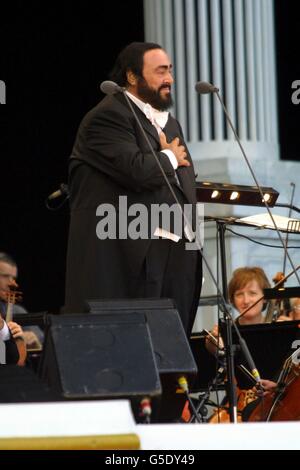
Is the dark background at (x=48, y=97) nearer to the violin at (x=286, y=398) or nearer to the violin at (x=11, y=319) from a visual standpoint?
the violin at (x=11, y=319)

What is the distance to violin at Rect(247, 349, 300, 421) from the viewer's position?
4.93 m

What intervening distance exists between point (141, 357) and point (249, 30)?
539cm

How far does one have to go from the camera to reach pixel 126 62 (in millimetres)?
5680

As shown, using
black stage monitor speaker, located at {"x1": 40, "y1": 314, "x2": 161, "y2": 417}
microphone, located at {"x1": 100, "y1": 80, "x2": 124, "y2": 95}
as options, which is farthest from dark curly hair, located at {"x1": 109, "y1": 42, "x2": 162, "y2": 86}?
black stage monitor speaker, located at {"x1": 40, "y1": 314, "x2": 161, "y2": 417}

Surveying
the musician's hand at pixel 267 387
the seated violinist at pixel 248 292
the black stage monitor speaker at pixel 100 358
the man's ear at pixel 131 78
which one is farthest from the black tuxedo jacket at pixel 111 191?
the seated violinist at pixel 248 292

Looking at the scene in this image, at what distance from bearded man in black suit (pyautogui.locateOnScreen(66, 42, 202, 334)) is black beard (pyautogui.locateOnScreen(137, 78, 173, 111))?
0.32 feet

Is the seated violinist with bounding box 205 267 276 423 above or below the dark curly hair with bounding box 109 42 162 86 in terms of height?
below

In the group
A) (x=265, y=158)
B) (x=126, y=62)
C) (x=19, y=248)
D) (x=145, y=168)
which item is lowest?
(x=19, y=248)

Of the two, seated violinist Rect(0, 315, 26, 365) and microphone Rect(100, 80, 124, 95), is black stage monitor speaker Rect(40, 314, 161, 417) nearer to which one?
microphone Rect(100, 80, 124, 95)

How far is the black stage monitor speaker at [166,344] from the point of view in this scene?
4.29 metres

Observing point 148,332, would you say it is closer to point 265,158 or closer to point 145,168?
point 145,168

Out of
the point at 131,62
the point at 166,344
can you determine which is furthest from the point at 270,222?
the point at 166,344
